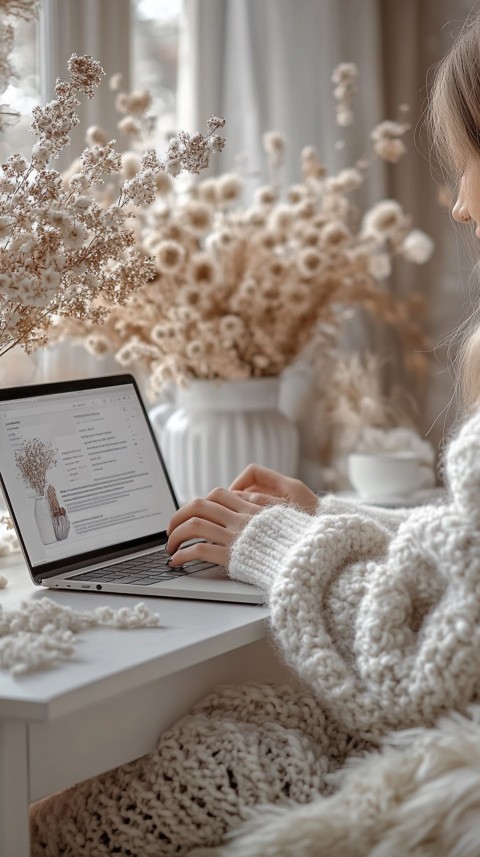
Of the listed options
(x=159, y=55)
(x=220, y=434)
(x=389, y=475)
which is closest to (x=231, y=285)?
(x=220, y=434)

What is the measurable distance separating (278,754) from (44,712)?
0.24 metres

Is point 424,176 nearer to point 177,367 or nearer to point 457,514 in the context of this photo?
point 177,367

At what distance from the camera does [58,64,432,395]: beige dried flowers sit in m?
1.70

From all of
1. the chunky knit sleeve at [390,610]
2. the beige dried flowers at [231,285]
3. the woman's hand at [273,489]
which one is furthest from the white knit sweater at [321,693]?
→ the beige dried flowers at [231,285]

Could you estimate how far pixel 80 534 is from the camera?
3.62 ft

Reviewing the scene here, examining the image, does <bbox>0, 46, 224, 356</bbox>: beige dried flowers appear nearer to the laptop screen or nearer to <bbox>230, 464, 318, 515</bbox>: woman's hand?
the laptop screen

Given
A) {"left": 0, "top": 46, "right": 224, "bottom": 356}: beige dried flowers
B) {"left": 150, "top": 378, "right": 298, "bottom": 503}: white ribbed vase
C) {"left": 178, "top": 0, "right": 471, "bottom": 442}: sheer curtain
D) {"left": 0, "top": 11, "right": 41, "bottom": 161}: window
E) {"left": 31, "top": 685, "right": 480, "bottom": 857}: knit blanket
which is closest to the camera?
A: {"left": 31, "top": 685, "right": 480, "bottom": 857}: knit blanket

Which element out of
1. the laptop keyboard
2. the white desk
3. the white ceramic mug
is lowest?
the white desk

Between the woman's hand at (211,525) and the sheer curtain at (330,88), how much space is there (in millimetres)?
1027

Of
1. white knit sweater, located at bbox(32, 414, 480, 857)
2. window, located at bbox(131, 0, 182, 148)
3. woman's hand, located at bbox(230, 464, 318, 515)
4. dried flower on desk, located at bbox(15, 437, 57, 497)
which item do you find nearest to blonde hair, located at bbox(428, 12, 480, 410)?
woman's hand, located at bbox(230, 464, 318, 515)

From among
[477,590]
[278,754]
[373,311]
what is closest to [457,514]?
[477,590]

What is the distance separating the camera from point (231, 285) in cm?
178

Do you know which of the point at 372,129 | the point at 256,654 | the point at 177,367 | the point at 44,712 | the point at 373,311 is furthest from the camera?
the point at 372,129

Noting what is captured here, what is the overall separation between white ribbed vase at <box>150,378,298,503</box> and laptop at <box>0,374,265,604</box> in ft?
1.75
